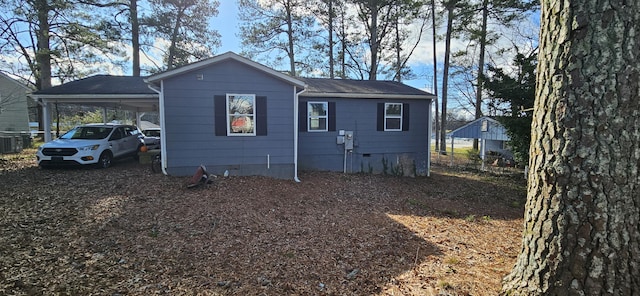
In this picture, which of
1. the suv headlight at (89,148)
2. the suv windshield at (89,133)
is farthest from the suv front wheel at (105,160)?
the suv windshield at (89,133)

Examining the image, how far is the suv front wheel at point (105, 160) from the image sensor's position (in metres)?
8.91

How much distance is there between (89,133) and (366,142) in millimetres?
9222

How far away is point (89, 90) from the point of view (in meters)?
9.52

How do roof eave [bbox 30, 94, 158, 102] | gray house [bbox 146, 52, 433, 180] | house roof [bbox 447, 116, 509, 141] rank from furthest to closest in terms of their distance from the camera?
house roof [bbox 447, 116, 509, 141], roof eave [bbox 30, 94, 158, 102], gray house [bbox 146, 52, 433, 180]

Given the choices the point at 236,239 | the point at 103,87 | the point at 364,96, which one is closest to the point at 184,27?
the point at 103,87

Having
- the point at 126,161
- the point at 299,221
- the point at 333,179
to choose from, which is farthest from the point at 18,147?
the point at 299,221

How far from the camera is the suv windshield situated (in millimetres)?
9227

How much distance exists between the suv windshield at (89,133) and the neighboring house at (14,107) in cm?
1536

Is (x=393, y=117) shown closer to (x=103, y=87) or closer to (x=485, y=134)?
(x=485, y=134)

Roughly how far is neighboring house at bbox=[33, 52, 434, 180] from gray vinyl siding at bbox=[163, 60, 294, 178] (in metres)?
0.02

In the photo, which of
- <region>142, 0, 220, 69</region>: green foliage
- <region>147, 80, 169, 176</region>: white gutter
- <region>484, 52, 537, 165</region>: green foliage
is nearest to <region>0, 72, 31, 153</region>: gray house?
<region>142, 0, 220, 69</region>: green foliage

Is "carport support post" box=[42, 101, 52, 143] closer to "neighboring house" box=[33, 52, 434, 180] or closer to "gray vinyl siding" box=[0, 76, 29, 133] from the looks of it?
"neighboring house" box=[33, 52, 434, 180]

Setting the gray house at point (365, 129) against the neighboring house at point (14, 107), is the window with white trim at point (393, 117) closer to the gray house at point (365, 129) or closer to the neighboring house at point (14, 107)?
the gray house at point (365, 129)

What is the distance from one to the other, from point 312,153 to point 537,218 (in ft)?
27.5
